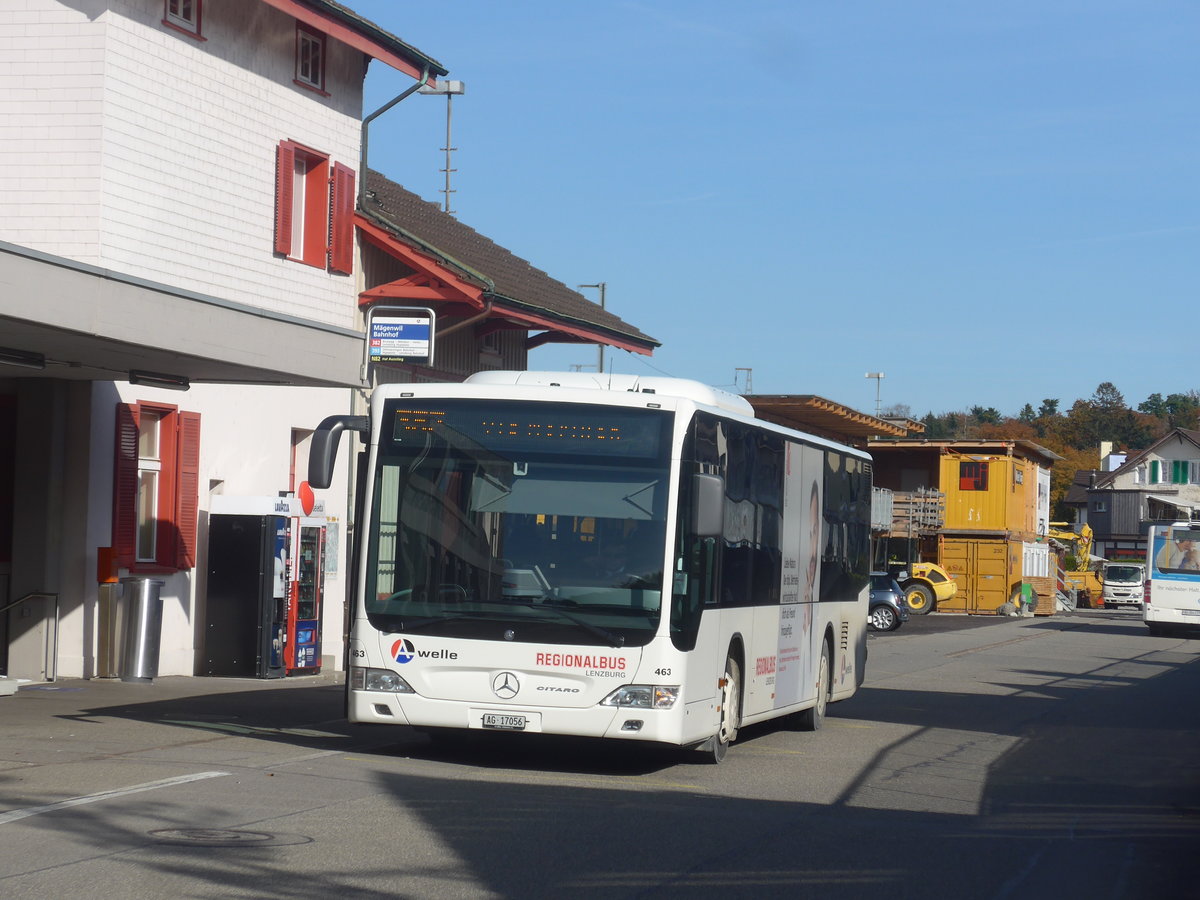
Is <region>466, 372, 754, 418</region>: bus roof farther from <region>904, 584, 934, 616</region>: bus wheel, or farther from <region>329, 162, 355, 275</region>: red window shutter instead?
<region>904, 584, 934, 616</region>: bus wheel

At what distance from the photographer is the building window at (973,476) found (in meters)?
65.3

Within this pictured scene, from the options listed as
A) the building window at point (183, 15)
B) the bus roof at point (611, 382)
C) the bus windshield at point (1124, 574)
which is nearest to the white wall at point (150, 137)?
the building window at point (183, 15)

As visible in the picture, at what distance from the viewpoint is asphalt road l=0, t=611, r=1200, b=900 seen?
775 cm

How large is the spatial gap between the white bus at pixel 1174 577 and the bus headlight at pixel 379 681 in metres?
36.2

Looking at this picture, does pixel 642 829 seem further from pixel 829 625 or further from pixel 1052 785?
pixel 829 625

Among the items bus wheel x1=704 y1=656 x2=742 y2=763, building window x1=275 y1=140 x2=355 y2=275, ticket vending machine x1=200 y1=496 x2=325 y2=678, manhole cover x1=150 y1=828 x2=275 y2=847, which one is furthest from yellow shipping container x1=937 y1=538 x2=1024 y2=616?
manhole cover x1=150 y1=828 x2=275 y2=847

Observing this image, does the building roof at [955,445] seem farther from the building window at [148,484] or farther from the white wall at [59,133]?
the white wall at [59,133]

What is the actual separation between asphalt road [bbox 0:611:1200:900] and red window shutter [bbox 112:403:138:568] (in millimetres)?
1788

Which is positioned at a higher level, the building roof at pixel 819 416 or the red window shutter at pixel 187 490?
the building roof at pixel 819 416

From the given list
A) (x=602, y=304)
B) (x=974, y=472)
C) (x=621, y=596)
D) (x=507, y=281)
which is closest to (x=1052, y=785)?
(x=621, y=596)

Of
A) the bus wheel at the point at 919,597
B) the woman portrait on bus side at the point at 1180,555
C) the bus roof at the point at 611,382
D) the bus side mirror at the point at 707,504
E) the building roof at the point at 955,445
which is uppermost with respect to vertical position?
the building roof at the point at 955,445

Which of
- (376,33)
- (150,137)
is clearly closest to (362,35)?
(376,33)

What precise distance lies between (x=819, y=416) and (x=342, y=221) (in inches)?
1173

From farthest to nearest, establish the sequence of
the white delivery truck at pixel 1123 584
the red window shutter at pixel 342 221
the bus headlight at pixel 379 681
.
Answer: the white delivery truck at pixel 1123 584, the red window shutter at pixel 342 221, the bus headlight at pixel 379 681
